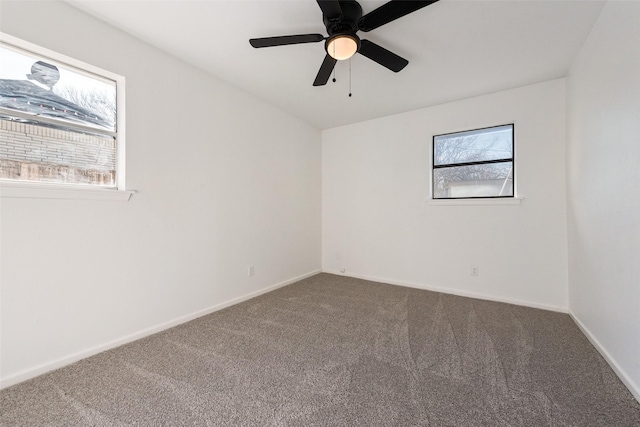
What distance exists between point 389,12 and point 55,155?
96.6 inches

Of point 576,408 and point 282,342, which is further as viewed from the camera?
point 282,342

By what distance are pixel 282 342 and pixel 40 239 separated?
1.83 m

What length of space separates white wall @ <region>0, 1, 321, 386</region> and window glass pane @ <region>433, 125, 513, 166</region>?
7.27 ft

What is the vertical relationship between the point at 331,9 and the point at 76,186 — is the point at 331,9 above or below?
above

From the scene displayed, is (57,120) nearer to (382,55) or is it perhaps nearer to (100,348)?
(100,348)

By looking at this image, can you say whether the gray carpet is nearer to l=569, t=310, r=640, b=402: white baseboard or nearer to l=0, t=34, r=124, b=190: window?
l=569, t=310, r=640, b=402: white baseboard

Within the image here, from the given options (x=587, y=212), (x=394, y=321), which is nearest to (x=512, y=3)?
(x=587, y=212)

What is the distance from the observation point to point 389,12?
156 centimetres

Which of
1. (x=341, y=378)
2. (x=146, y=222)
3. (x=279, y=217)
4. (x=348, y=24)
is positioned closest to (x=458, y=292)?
(x=341, y=378)

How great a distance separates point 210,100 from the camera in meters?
2.68

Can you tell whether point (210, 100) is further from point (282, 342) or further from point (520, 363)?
point (520, 363)

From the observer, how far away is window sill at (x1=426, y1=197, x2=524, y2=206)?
2.94 meters

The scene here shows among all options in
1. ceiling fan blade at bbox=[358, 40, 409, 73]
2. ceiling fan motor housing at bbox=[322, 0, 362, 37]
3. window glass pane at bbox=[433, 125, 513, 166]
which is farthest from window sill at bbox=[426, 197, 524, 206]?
ceiling fan motor housing at bbox=[322, 0, 362, 37]

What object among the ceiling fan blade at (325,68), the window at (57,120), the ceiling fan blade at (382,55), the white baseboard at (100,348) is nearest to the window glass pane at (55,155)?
the window at (57,120)
